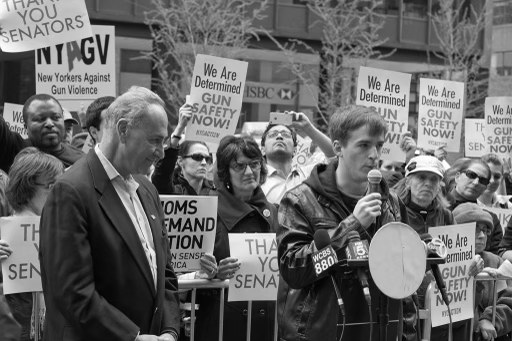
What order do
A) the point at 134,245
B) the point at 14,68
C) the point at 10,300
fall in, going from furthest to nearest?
1. the point at 14,68
2. the point at 10,300
3. the point at 134,245

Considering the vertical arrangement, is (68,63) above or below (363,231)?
above

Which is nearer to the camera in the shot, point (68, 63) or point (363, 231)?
point (363, 231)

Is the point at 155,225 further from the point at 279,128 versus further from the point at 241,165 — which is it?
the point at 279,128

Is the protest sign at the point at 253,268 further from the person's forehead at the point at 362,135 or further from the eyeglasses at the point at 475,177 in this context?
the eyeglasses at the point at 475,177

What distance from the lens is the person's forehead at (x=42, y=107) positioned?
7242 millimetres

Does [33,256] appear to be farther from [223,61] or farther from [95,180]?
[223,61]

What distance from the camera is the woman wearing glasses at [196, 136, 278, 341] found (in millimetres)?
6664

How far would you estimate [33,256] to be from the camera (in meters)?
5.83

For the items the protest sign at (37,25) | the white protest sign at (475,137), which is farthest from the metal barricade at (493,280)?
the white protest sign at (475,137)

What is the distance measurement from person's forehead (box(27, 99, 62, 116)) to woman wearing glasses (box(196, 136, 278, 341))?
1299 millimetres

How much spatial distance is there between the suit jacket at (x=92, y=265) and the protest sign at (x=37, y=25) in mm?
4157

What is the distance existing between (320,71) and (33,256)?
27796mm

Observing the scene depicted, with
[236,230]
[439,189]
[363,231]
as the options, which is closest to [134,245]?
[363,231]

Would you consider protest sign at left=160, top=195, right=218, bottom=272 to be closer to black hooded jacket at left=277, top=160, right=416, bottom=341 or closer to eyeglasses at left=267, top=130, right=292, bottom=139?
black hooded jacket at left=277, top=160, right=416, bottom=341
